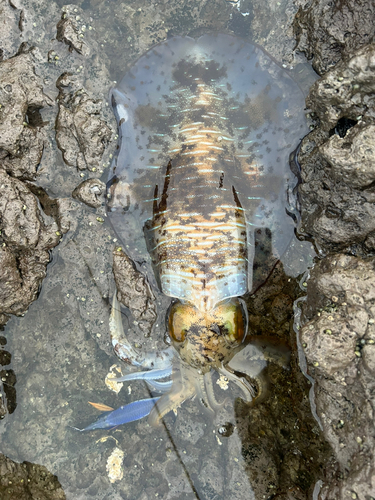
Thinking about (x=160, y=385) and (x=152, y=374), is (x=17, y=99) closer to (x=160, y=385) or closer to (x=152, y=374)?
(x=152, y=374)

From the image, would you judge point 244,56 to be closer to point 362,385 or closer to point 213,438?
point 362,385

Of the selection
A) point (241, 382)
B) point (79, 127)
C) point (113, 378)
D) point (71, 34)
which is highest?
point (71, 34)

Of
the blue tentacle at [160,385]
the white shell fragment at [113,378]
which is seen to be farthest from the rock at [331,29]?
the white shell fragment at [113,378]

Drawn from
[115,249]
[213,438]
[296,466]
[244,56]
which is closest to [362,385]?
[296,466]

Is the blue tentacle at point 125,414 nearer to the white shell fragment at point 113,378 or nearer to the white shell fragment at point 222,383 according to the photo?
the white shell fragment at point 113,378

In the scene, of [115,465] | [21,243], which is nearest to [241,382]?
[115,465]

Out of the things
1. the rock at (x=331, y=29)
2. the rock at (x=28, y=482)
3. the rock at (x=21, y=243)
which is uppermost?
the rock at (x=331, y=29)
